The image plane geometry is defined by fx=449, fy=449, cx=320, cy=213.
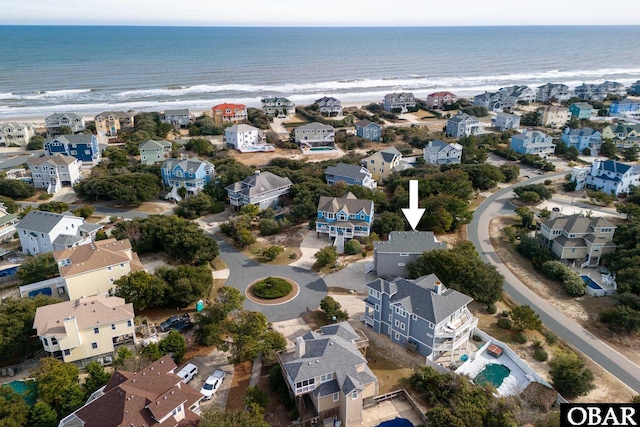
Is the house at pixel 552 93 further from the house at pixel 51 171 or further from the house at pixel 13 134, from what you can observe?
the house at pixel 13 134

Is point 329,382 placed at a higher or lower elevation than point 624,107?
lower

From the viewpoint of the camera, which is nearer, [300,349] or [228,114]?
[300,349]

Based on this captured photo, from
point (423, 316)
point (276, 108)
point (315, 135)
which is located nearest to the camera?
point (423, 316)

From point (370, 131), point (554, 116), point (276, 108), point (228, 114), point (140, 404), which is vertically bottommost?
point (140, 404)

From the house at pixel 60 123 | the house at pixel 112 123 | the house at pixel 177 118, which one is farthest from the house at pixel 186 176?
the house at pixel 60 123

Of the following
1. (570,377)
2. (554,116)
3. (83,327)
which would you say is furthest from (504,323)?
(554,116)

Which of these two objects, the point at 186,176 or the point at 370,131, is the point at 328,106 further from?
the point at 186,176

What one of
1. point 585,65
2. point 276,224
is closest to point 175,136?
point 276,224
